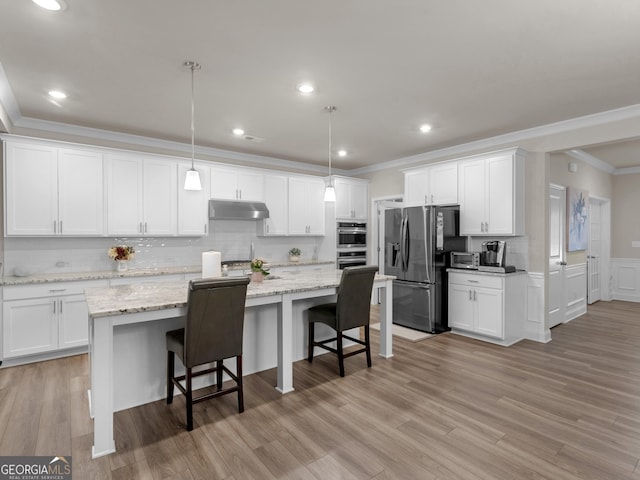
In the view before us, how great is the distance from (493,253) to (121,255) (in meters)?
4.74

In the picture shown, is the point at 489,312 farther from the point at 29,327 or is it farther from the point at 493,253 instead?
the point at 29,327

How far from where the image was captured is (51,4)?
79.7 inches

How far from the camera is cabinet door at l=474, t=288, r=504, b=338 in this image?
4.27m

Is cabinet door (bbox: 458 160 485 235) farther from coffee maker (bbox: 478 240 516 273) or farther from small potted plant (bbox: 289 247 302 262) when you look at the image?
small potted plant (bbox: 289 247 302 262)

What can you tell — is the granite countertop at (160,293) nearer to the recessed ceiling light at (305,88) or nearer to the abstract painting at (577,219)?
the recessed ceiling light at (305,88)

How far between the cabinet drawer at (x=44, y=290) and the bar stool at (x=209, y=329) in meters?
1.98

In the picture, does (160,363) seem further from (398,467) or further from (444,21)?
(444,21)

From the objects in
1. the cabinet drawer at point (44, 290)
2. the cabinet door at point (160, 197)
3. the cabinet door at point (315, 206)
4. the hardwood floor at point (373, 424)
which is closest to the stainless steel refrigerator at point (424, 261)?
the hardwood floor at point (373, 424)

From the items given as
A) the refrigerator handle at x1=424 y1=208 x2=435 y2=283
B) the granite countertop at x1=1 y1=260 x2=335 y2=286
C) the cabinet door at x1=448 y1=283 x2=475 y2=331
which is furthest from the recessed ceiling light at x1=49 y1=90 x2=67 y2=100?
the cabinet door at x1=448 y1=283 x2=475 y2=331

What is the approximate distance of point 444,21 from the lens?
86.8 inches

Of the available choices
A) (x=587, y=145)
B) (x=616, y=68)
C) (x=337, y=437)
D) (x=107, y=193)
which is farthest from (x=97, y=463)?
(x=587, y=145)

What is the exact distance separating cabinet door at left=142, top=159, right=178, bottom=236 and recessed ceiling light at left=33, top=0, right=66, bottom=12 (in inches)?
105

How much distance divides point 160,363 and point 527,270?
172 inches

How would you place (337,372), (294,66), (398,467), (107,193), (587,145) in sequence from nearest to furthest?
1. (398,467)
2. (294,66)
3. (337,372)
4. (587,145)
5. (107,193)
